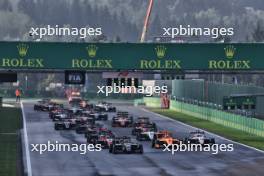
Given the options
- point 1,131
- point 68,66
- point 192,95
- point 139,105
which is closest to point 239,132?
point 1,131

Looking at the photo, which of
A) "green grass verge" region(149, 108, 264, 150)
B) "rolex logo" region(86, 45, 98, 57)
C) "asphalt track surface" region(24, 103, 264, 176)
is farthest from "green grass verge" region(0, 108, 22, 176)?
"green grass verge" region(149, 108, 264, 150)

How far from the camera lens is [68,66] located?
186 feet

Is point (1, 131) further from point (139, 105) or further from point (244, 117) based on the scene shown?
point (139, 105)

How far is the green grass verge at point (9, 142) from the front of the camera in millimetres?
55719

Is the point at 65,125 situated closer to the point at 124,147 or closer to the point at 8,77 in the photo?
the point at 124,147

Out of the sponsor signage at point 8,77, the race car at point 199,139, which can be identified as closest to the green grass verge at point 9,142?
the sponsor signage at point 8,77

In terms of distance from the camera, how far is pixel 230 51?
185ft

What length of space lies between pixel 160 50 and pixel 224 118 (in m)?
44.1

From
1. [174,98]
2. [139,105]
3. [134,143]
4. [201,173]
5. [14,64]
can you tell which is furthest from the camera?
[139,105]

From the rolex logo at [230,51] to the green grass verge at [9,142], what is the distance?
13.5m

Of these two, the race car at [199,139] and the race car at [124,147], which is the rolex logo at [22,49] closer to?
the race car at [124,147]

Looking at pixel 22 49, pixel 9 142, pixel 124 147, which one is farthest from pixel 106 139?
pixel 22 49

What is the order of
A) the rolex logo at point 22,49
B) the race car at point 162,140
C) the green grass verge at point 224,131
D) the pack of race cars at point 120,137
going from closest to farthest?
1. the rolex logo at point 22,49
2. the pack of race cars at point 120,137
3. the race car at point 162,140
4. the green grass verge at point 224,131

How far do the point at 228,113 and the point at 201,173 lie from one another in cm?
4689
